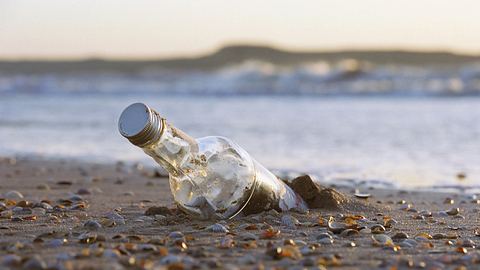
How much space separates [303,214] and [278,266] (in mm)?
1093

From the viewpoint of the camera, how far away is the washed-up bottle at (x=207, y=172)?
3100 mm

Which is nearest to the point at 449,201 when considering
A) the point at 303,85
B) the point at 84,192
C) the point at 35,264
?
the point at 84,192

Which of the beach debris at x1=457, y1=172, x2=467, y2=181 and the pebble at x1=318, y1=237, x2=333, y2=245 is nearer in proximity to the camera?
the pebble at x1=318, y1=237, x2=333, y2=245

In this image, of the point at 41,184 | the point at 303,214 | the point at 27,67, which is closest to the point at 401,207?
the point at 303,214

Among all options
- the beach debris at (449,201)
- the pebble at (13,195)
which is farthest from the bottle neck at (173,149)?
the beach debris at (449,201)

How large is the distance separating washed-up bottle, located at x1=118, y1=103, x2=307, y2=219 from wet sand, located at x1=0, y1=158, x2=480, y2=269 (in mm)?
67

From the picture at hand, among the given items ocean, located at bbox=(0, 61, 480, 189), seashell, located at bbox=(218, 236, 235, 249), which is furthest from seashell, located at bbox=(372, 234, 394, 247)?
ocean, located at bbox=(0, 61, 480, 189)

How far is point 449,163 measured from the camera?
22.3ft

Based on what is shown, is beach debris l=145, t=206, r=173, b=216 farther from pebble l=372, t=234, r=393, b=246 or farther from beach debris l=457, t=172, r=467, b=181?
beach debris l=457, t=172, r=467, b=181

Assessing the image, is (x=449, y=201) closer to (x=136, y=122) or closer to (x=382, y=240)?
(x=382, y=240)

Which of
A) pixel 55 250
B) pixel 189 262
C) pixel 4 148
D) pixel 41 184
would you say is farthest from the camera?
pixel 4 148

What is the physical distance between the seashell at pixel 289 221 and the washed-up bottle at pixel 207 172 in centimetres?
14

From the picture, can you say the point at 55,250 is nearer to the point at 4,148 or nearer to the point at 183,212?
the point at 183,212

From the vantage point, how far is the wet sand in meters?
2.51
